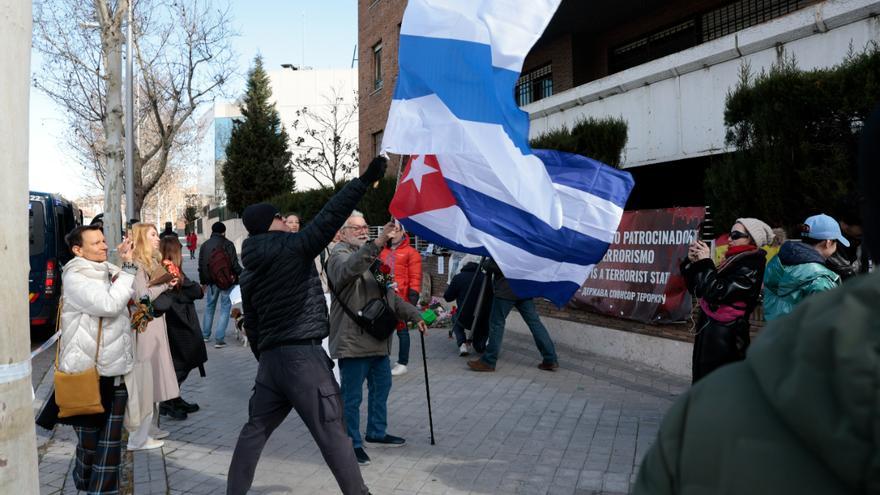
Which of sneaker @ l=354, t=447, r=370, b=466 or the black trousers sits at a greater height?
the black trousers

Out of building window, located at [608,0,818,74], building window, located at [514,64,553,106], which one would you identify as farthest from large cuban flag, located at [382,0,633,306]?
building window, located at [514,64,553,106]

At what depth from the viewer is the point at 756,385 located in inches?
37.6

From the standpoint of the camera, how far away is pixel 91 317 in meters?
4.18

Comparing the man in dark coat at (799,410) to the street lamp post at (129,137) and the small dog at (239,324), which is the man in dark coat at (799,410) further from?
the street lamp post at (129,137)

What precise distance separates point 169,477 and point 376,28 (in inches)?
807

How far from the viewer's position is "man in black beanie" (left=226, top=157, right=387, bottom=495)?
3871mm

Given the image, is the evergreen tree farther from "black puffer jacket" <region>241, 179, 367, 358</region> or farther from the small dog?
"black puffer jacket" <region>241, 179, 367, 358</region>

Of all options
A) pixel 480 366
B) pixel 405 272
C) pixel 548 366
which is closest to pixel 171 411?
pixel 405 272

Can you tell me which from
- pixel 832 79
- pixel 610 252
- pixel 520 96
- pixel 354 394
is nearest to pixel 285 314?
pixel 354 394

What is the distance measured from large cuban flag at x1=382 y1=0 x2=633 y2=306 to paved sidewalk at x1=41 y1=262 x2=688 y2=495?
53.2 inches

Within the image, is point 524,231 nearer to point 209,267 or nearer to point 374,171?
point 374,171

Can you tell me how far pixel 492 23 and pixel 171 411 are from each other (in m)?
4.85

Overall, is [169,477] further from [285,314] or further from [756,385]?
[756,385]

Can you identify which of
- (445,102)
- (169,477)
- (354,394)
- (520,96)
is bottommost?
(169,477)
